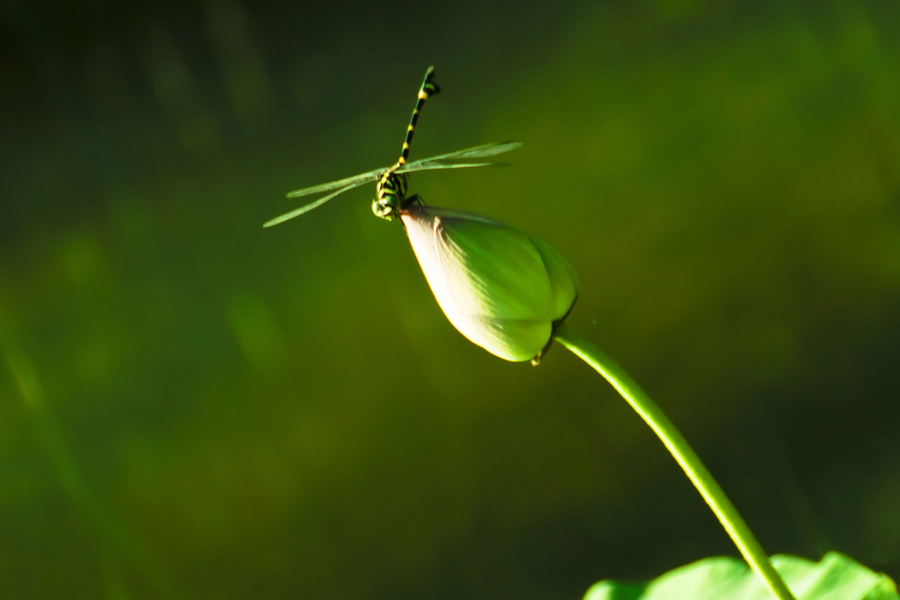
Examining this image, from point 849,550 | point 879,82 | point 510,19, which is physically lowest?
point 849,550

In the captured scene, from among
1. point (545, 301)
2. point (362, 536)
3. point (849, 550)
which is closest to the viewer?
point (545, 301)

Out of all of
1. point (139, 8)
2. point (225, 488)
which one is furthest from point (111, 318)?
point (139, 8)

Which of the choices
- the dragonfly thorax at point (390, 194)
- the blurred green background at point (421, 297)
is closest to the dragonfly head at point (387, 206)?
the dragonfly thorax at point (390, 194)

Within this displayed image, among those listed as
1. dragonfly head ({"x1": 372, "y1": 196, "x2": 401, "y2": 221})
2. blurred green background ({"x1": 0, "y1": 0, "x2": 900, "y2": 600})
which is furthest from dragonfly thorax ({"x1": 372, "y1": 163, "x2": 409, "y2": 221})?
blurred green background ({"x1": 0, "y1": 0, "x2": 900, "y2": 600})

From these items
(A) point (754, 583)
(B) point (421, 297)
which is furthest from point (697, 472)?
(B) point (421, 297)

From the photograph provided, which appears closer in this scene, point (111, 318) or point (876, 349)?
point (876, 349)

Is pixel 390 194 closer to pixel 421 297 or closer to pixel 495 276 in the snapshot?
pixel 495 276

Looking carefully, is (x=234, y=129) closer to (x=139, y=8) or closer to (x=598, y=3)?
(x=139, y=8)

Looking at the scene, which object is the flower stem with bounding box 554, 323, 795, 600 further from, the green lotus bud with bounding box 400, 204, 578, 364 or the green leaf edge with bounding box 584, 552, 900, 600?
the green leaf edge with bounding box 584, 552, 900, 600
